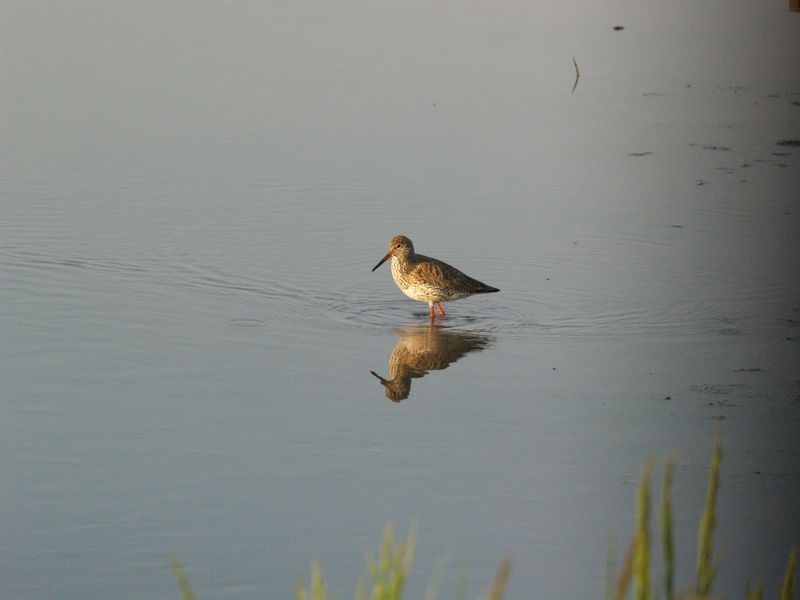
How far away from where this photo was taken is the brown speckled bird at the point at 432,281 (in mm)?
11664

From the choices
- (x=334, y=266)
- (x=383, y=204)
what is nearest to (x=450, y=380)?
(x=334, y=266)

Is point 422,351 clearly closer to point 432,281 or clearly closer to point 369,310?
point 432,281

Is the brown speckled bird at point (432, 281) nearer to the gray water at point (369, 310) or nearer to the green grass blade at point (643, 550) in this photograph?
the gray water at point (369, 310)

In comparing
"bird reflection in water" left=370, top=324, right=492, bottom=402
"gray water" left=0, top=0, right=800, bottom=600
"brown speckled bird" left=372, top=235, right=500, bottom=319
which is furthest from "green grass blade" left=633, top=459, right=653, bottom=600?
"brown speckled bird" left=372, top=235, right=500, bottom=319

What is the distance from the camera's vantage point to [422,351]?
10867 mm

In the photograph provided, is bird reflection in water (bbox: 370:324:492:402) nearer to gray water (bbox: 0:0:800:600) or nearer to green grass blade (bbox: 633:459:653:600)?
gray water (bbox: 0:0:800:600)

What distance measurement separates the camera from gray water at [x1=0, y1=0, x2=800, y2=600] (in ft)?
24.1

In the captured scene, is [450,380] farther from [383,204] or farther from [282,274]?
[383,204]

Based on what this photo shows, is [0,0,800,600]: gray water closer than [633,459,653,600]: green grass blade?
No

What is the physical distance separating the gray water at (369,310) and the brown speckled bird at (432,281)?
264mm

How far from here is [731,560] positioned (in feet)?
23.7

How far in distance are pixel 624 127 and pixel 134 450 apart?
12636 millimetres

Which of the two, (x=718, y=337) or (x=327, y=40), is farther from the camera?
(x=327, y=40)

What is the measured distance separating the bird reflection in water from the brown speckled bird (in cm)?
29
